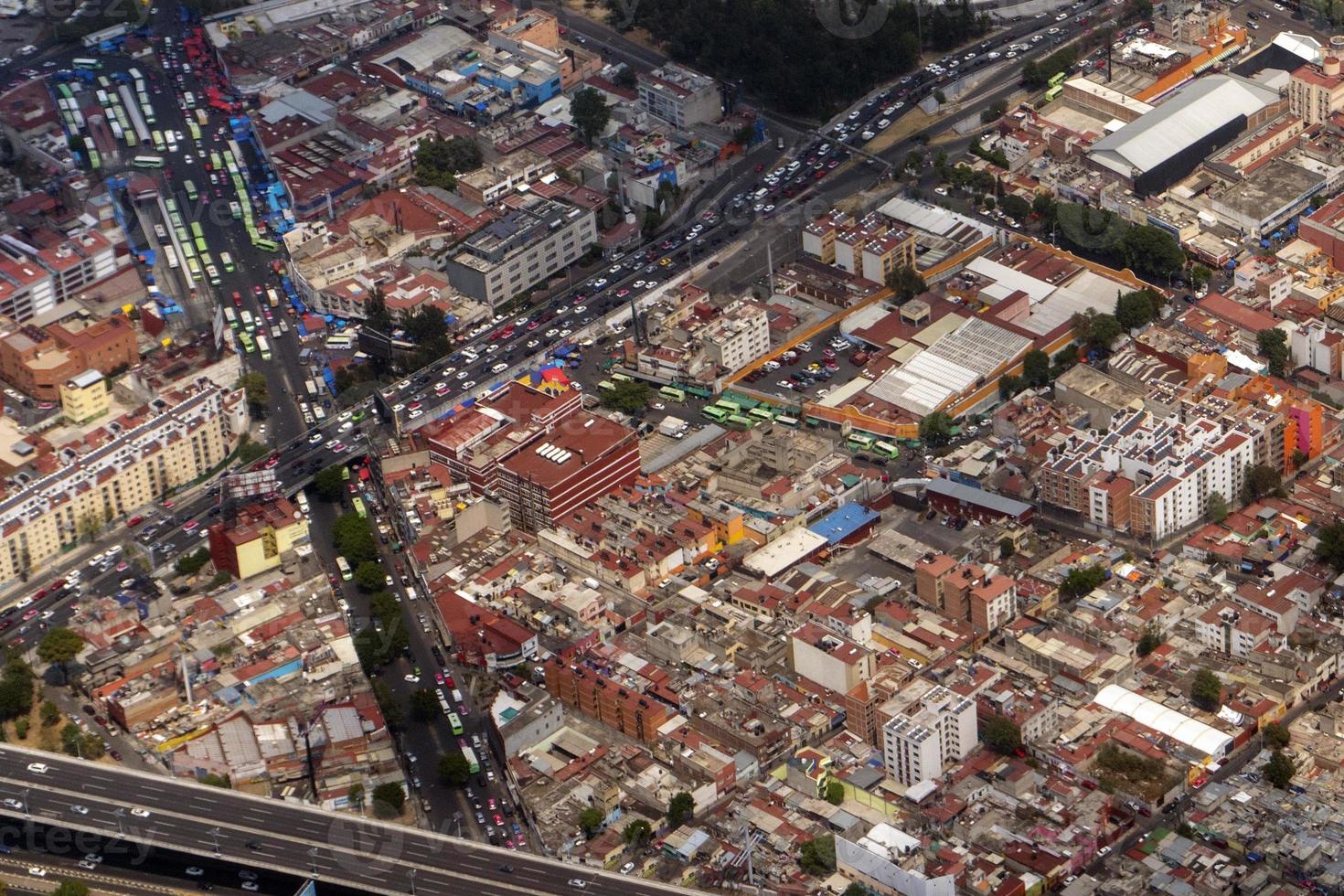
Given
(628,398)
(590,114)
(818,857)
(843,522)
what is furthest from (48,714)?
(590,114)

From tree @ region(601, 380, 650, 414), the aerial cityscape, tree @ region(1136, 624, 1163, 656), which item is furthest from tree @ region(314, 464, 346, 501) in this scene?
tree @ region(1136, 624, 1163, 656)

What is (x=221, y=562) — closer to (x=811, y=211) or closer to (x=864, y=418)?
(x=864, y=418)

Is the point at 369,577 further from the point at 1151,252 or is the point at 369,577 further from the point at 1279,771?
the point at 1151,252

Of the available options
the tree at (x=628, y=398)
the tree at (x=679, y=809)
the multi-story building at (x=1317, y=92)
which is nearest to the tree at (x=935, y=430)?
the tree at (x=628, y=398)

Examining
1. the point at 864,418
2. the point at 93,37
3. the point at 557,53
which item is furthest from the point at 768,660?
the point at 93,37

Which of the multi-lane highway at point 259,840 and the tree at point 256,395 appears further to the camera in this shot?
the tree at point 256,395

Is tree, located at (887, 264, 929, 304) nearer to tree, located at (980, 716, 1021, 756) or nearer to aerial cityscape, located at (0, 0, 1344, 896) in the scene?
aerial cityscape, located at (0, 0, 1344, 896)

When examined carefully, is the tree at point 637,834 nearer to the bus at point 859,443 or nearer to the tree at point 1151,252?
the bus at point 859,443
